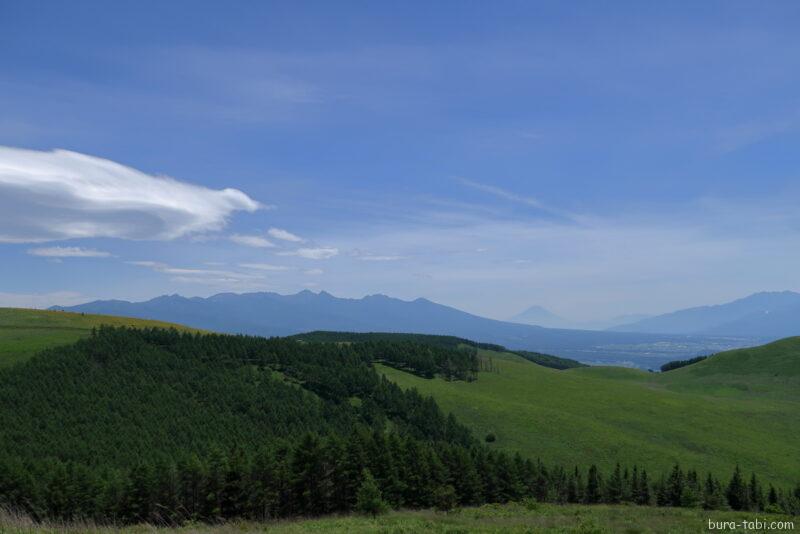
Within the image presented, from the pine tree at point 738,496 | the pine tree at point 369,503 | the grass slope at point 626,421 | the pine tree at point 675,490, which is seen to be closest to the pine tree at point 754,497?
the pine tree at point 738,496

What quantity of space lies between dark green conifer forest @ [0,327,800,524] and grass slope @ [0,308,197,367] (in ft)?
36.7

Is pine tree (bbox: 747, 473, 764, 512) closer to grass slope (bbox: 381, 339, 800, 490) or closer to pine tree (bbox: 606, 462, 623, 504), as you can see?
pine tree (bbox: 606, 462, 623, 504)

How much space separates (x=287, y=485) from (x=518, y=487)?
3266 cm

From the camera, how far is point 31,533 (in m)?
14.6

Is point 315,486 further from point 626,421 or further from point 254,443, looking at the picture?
point 626,421

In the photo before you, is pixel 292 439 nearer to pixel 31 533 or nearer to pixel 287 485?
pixel 287 485

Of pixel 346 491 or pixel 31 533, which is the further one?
pixel 346 491

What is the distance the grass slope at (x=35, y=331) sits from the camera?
472 ft

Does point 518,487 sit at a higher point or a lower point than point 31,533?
lower

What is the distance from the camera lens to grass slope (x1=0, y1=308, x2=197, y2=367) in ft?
472

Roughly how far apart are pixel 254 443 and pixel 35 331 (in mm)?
114537

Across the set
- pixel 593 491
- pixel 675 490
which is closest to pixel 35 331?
pixel 593 491

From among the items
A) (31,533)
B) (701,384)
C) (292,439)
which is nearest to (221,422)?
(292,439)

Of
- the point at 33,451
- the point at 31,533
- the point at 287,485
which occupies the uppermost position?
the point at 31,533
